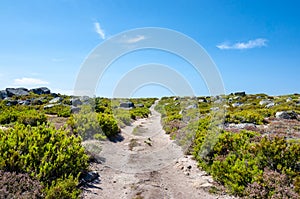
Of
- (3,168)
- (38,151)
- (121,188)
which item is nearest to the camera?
(3,168)

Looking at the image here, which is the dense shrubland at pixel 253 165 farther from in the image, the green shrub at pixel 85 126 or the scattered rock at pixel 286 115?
the scattered rock at pixel 286 115

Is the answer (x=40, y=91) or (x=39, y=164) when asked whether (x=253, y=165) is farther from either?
(x=40, y=91)

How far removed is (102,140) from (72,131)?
191cm

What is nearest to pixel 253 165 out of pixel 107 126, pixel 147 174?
pixel 147 174

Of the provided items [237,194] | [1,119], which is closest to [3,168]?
[237,194]

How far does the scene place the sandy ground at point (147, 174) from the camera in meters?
8.15

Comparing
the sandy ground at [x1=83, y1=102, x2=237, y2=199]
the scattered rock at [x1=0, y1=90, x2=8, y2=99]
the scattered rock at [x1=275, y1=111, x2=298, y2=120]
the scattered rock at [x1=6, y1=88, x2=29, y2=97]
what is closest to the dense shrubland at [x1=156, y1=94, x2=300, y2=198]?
the sandy ground at [x1=83, y1=102, x2=237, y2=199]

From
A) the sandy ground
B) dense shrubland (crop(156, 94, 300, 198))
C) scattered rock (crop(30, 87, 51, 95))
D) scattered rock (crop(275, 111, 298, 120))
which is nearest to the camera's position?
dense shrubland (crop(156, 94, 300, 198))

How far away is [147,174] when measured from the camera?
10219 mm

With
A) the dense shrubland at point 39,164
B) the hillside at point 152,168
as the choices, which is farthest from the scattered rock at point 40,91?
the dense shrubland at point 39,164

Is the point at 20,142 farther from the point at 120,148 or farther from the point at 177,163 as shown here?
the point at 120,148

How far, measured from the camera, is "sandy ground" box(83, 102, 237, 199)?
26.7 ft

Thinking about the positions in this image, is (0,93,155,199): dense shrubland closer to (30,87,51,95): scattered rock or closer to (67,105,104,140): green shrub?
(67,105,104,140): green shrub

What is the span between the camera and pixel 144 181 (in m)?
9.25
